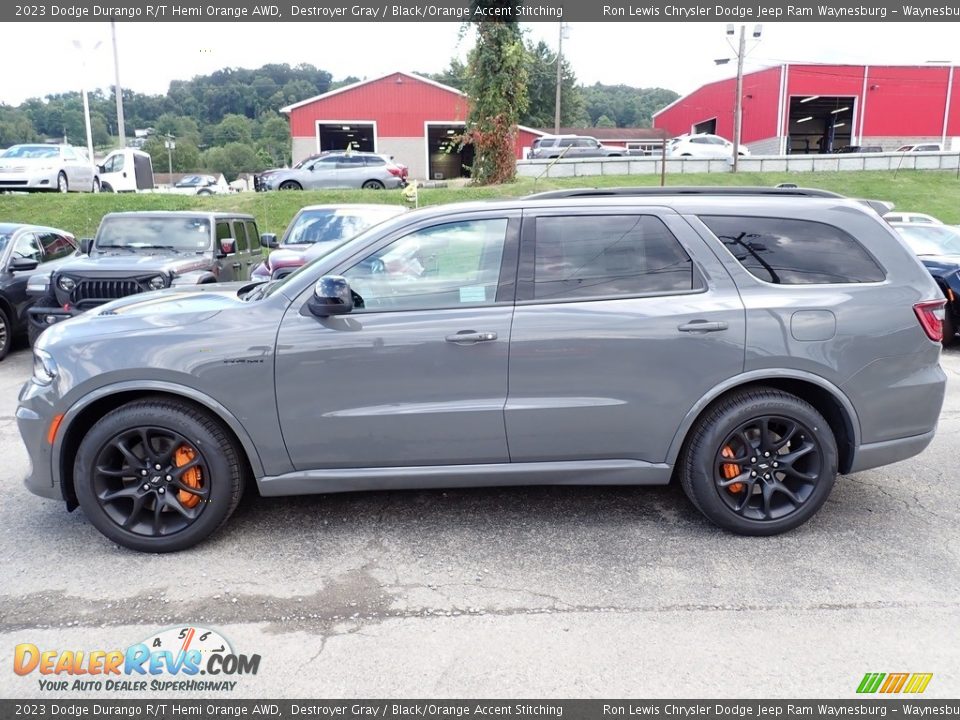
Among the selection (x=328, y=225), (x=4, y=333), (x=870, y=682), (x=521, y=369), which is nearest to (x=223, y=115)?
(x=328, y=225)

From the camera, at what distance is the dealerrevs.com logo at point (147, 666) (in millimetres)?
2785

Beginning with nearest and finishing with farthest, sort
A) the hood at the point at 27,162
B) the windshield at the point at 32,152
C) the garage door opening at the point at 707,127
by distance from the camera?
the hood at the point at 27,162 → the windshield at the point at 32,152 → the garage door opening at the point at 707,127

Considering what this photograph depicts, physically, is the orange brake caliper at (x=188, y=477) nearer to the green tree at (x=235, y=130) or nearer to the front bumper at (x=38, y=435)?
the front bumper at (x=38, y=435)

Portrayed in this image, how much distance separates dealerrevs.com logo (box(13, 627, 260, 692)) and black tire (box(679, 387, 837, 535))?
2.41 meters

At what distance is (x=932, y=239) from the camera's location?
10.7 meters

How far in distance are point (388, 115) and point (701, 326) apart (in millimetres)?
39648

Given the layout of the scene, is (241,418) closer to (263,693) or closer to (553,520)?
(263,693)

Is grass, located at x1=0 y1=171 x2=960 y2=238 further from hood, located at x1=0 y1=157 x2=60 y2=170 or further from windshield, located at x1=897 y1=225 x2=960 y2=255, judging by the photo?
windshield, located at x1=897 y1=225 x2=960 y2=255

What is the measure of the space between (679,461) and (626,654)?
4.43 ft

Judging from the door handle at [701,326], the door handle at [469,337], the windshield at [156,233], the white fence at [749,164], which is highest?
the white fence at [749,164]

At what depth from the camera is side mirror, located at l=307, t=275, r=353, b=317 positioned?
3551mm

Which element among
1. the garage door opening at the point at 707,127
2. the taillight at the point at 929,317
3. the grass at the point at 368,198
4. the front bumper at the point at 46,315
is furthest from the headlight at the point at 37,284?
the garage door opening at the point at 707,127

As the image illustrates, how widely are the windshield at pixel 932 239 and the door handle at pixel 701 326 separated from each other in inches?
323

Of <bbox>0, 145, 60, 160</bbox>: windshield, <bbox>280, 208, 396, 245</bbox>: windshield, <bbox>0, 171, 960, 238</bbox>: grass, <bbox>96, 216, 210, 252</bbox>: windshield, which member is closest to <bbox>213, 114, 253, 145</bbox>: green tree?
<bbox>0, 145, 60, 160</bbox>: windshield
